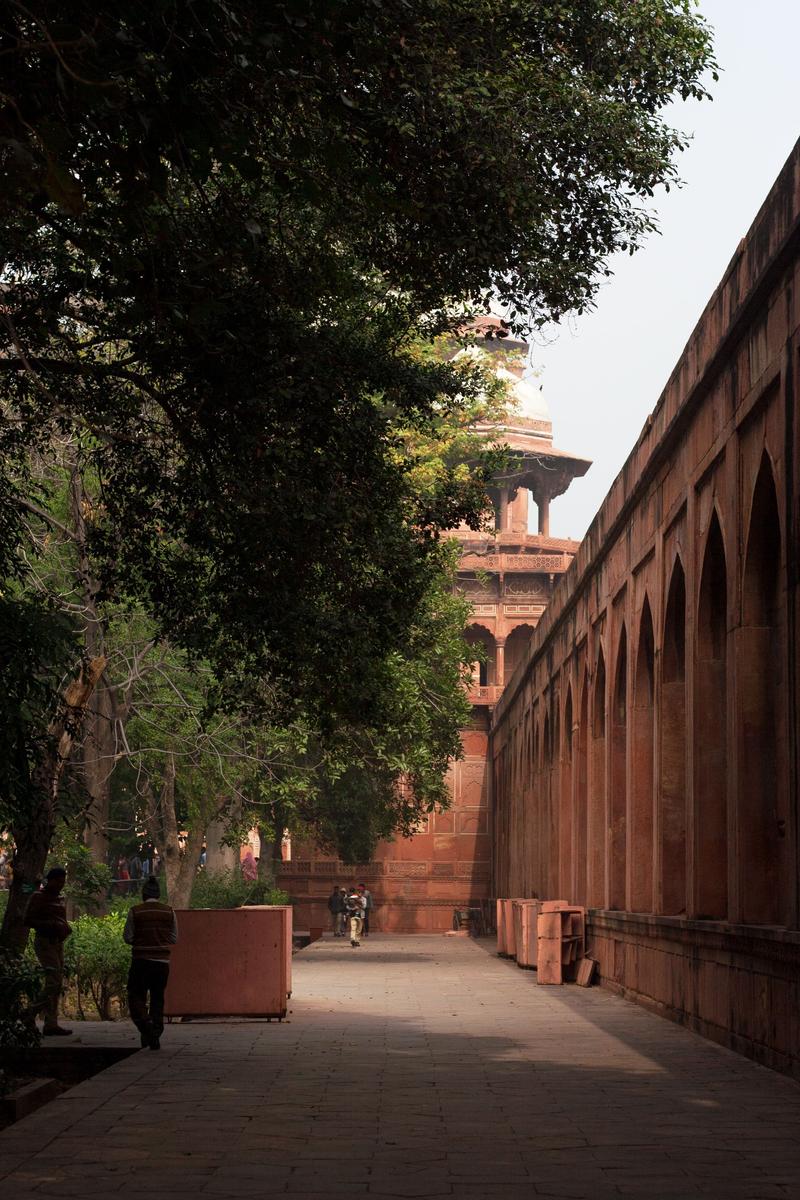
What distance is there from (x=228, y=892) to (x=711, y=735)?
23374 mm

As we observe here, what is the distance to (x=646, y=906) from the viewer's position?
2003 centimetres

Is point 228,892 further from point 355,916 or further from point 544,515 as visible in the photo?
point 544,515

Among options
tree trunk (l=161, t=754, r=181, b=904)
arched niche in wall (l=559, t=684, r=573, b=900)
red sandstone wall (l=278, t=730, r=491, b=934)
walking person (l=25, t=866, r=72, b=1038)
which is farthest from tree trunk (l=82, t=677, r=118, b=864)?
red sandstone wall (l=278, t=730, r=491, b=934)

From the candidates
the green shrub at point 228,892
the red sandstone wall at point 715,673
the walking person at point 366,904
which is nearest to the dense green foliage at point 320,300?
the red sandstone wall at point 715,673

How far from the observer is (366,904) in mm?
43188

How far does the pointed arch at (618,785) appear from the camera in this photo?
2209 centimetres

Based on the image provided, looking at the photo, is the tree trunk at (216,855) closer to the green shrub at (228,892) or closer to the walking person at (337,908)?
the green shrub at (228,892)

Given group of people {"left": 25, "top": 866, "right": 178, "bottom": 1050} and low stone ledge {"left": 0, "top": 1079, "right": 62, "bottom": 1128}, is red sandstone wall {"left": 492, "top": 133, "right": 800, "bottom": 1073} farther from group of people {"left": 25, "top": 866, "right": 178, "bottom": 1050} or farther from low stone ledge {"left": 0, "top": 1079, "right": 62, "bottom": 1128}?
low stone ledge {"left": 0, "top": 1079, "right": 62, "bottom": 1128}

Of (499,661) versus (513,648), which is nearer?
(499,661)

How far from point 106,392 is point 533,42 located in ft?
13.3

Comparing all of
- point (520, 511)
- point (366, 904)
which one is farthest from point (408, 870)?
point (520, 511)

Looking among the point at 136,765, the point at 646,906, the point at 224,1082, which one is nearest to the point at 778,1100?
the point at 224,1082

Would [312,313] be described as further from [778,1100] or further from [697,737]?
[778,1100]

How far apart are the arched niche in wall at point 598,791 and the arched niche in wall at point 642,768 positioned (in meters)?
3.57
